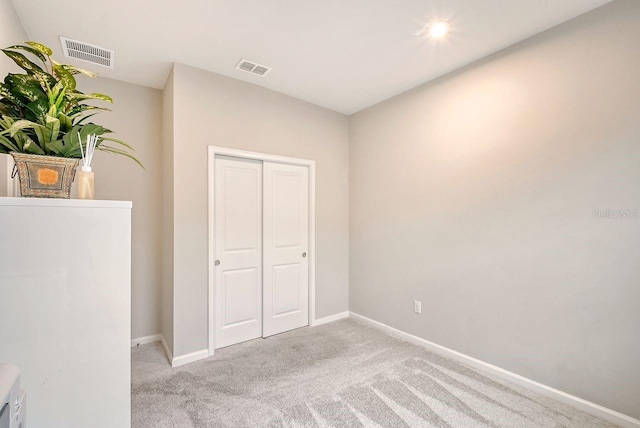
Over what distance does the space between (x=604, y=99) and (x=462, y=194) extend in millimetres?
1107

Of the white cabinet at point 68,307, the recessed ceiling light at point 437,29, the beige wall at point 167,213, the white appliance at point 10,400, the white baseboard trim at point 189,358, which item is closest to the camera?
the white appliance at point 10,400

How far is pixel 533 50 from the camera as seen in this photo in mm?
2172

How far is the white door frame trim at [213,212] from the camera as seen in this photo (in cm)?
272

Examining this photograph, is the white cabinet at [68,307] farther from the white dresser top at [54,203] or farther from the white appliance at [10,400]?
the white appliance at [10,400]

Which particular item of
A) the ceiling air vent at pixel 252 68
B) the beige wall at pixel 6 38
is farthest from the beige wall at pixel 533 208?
the beige wall at pixel 6 38

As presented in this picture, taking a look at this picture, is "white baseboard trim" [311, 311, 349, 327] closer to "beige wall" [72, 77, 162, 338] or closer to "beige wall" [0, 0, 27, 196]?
"beige wall" [72, 77, 162, 338]

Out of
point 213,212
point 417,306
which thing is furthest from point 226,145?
point 417,306

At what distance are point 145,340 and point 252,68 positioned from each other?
118 inches

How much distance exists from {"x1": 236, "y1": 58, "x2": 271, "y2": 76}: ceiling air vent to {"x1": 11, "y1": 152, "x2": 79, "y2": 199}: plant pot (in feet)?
6.10

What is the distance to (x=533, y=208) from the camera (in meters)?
2.17

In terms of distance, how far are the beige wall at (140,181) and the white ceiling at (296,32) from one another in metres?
0.25

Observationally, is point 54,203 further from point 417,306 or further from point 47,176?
point 417,306

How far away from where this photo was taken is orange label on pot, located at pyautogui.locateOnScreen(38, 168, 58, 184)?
3.66 feet

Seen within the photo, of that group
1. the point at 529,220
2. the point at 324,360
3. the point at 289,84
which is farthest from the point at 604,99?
the point at 324,360
